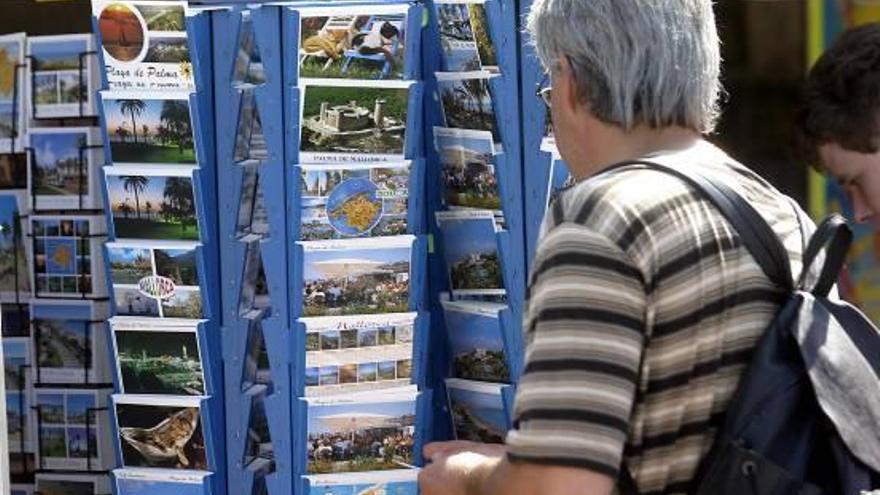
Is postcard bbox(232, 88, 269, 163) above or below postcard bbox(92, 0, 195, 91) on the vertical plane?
below

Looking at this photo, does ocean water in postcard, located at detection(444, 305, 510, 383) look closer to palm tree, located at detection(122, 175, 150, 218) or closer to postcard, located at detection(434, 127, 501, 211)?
postcard, located at detection(434, 127, 501, 211)

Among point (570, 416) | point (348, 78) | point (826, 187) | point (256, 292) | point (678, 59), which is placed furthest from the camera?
point (826, 187)

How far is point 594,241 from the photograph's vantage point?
166 centimetres

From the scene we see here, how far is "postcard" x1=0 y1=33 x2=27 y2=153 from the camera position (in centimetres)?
417

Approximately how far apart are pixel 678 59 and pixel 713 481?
47cm

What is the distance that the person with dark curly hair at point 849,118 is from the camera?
262cm

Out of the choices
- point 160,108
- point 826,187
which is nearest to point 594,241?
point 160,108

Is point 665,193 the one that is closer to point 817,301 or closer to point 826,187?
point 817,301

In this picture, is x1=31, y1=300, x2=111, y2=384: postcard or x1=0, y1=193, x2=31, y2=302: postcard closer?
x1=31, y1=300, x2=111, y2=384: postcard

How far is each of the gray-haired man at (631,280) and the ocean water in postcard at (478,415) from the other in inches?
72.1

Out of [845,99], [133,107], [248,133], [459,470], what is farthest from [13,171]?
[459,470]

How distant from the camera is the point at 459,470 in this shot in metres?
1.84

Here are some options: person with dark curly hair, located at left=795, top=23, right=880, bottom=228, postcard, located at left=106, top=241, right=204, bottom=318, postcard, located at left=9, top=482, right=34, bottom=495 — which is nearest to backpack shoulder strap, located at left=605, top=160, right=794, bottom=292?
person with dark curly hair, located at left=795, top=23, right=880, bottom=228

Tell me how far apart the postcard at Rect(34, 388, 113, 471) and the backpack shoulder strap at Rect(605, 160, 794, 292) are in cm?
273
